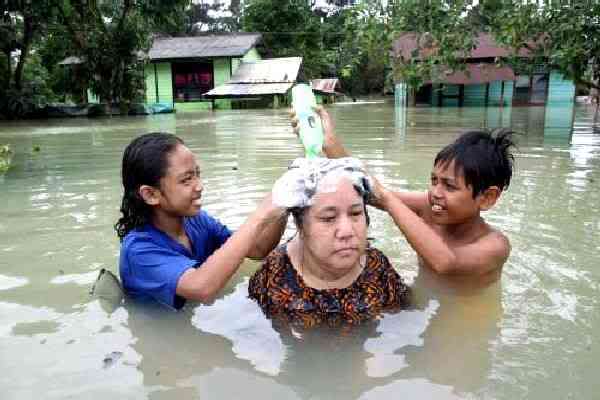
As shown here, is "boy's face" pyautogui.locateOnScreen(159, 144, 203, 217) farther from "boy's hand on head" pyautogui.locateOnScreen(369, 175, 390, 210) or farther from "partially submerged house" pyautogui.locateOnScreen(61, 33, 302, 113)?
"partially submerged house" pyautogui.locateOnScreen(61, 33, 302, 113)

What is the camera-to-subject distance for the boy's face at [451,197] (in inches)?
114

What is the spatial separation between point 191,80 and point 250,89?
588 cm

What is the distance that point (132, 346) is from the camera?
258cm

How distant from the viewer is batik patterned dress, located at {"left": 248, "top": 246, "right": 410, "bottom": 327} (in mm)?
2488

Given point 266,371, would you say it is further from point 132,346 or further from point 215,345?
point 132,346

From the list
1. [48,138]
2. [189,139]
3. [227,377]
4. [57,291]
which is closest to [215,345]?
[227,377]

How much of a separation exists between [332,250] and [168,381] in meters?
0.87

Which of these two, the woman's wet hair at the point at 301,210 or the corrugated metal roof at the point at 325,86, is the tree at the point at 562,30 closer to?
the woman's wet hair at the point at 301,210

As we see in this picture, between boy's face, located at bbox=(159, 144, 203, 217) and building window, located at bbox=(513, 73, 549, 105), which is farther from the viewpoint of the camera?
building window, located at bbox=(513, 73, 549, 105)

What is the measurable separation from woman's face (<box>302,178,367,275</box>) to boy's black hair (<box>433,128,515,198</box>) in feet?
2.70

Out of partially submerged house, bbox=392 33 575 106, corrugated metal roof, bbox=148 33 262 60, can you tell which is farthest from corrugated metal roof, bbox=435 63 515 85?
corrugated metal roof, bbox=148 33 262 60

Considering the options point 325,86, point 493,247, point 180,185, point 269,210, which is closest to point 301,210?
point 269,210

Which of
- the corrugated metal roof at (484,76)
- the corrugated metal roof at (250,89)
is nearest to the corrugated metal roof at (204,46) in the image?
the corrugated metal roof at (250,89)

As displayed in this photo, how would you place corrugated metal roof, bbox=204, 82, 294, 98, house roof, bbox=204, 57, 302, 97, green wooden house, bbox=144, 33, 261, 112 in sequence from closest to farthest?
corrugated metal roof, bbox=204, 82, 294, 98, house roof, bbox=204, 57, 302, 97, green wooden house, bbox=144, 33, 261, 112
